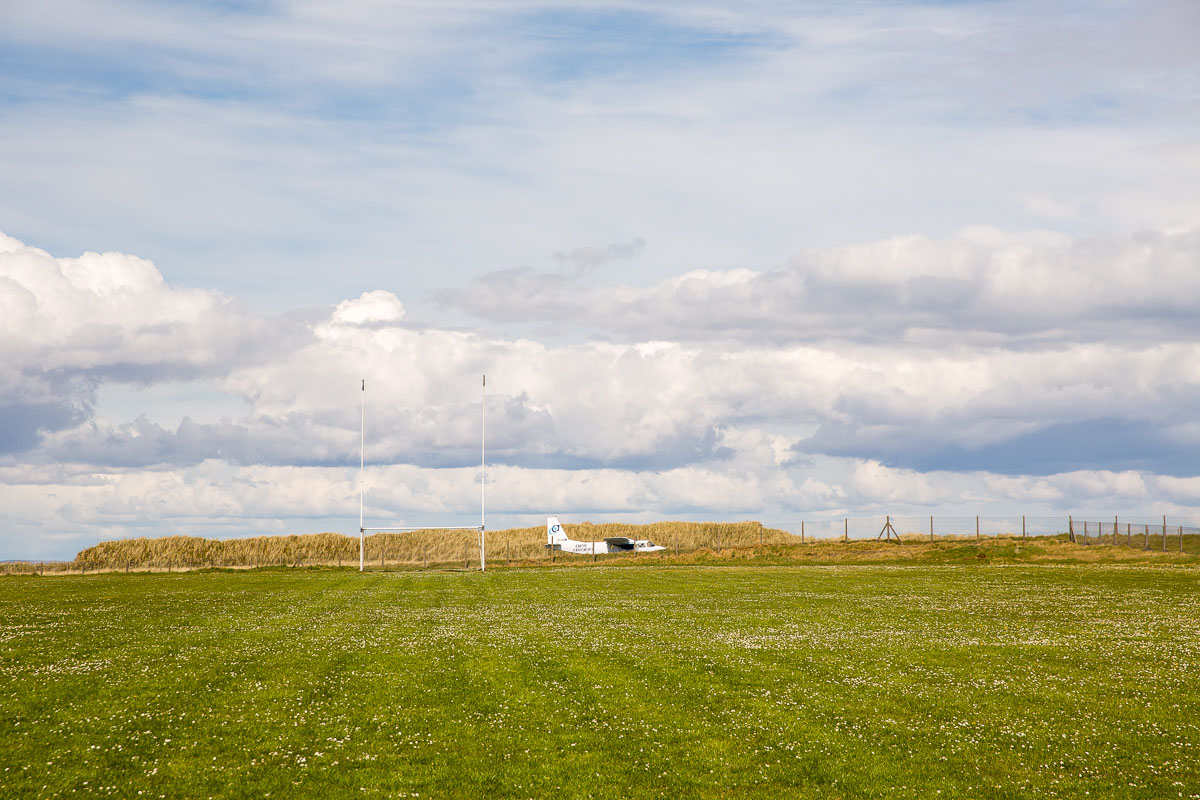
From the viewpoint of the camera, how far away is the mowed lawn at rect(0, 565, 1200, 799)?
55.3ft

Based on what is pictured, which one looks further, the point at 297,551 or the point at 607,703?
the point at 297,551

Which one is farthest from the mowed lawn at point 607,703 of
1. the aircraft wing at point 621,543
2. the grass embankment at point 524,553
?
the aircraft wing at point 621,543

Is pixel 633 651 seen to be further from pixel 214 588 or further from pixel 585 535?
pixel 585 535

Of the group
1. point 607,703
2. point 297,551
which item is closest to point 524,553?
point 297,551

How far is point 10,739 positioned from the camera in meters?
19.1

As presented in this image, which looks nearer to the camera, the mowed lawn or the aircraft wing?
the mowed lawn

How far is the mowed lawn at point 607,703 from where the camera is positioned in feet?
55.3

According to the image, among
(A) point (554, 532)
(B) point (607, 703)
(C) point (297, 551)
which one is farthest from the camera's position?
(A) point (554, 532)

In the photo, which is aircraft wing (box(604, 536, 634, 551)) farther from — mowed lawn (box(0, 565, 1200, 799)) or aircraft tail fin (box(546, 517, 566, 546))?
mowed lawn (box(0, 565, 1200, 799))

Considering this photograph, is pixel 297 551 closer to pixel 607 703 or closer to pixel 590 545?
pixel 590 545

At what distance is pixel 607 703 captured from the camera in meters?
22.2

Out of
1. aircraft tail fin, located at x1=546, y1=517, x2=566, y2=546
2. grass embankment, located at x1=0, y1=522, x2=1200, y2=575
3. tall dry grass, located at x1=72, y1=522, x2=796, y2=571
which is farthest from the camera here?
aircraft tail fin, located at x1=546, y1=517, x2=566, y2=546

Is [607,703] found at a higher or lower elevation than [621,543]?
higher

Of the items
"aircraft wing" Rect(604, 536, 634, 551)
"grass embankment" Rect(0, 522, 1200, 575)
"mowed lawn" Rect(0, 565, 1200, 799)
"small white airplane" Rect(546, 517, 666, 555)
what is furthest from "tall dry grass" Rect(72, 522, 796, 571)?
"mowed lawn" Rect(0, 565, 1200, 799)
